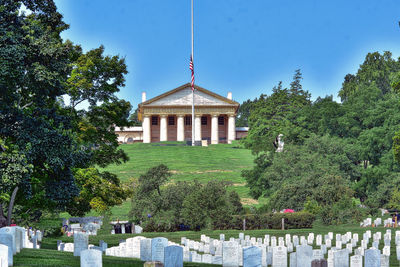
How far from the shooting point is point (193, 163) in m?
64.0

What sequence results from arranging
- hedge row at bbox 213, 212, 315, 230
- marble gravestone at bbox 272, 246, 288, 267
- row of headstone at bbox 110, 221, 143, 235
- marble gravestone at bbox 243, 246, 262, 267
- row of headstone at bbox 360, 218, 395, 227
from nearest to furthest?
marble gravestone at bbox 243, 246, 262, 267, marble gravestone at bbox 272, 246, 288, 267, hedge row at bbox 213, 212, 315, 230, row of headstone at bbox 110, 221, 143, 235, row of headstone at bbox 360, 218, 395, 227

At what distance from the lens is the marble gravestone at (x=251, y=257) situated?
28.3 feet

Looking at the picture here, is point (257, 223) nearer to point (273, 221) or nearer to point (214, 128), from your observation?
point (273, 221)

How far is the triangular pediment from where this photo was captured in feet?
331

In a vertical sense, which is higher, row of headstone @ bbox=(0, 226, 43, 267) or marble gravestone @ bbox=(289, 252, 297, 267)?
row of headstone @ bbox=(0, 226, 43, 267)

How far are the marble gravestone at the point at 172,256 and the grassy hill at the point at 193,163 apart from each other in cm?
3370

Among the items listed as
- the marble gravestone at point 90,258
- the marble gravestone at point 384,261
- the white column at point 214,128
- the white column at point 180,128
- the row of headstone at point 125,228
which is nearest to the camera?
the marble gravestone at point 90,258

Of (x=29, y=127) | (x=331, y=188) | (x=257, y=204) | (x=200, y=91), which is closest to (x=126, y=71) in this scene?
(x=29, y=127)

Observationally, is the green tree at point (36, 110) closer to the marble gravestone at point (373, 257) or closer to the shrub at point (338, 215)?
the marble gravestone at point (373, 257)

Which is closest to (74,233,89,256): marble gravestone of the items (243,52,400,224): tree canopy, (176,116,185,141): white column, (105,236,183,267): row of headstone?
(105,236,183,267): row of headstone

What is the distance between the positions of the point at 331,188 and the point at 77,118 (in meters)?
17.8

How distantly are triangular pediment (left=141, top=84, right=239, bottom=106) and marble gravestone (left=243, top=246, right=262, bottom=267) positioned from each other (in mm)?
92040

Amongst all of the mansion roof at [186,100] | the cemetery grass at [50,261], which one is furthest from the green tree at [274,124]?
the cemetery grass at [50,261]

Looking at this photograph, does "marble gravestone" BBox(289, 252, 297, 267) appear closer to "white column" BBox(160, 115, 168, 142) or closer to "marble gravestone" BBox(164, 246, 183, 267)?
"marble gravestone" BBox(164, 246, 183, 267)
